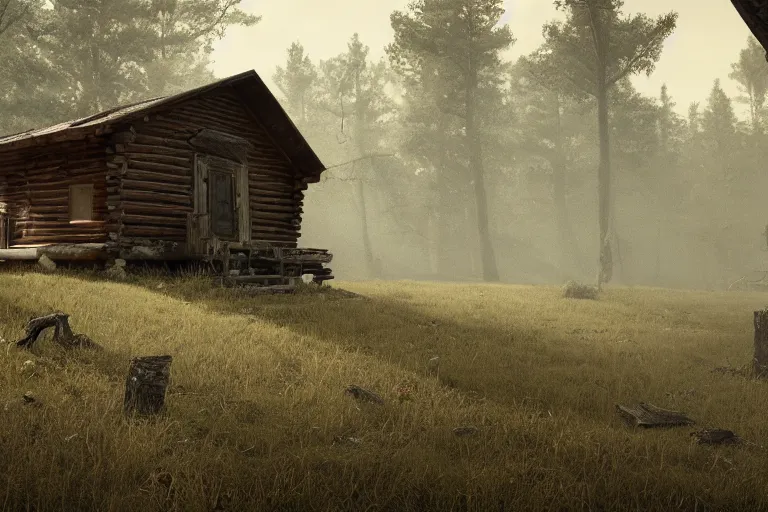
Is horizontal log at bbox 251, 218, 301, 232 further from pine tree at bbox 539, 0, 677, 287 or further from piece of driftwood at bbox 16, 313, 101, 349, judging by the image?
pine tree at bbox 539, 0, 677, 287

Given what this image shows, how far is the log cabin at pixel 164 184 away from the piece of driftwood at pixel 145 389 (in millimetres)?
9366

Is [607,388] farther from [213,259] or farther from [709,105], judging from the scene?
[709,105]

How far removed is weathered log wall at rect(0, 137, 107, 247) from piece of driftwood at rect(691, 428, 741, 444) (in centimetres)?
1407

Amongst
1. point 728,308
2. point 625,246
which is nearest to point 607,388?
point 728,308

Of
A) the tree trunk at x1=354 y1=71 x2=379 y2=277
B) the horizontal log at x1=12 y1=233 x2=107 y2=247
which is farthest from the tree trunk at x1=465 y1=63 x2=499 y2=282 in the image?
the horizontal log at x1=12 y1=233 x2=107 y2=247

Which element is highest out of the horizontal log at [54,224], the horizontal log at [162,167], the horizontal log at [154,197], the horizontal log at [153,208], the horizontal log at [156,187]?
the horizontal log at [162,167]

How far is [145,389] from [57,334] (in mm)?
2682

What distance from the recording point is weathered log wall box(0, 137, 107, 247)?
15258mm

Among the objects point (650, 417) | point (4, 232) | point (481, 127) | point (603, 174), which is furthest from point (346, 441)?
point (481, 127)

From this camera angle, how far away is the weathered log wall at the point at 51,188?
15.3 meters

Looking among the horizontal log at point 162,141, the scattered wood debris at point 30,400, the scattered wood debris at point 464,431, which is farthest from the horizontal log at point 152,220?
the scattered wood debris at point 464,431

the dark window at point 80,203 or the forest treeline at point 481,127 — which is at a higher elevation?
the forest treeline at point 481,127

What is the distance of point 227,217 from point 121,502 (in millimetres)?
14631

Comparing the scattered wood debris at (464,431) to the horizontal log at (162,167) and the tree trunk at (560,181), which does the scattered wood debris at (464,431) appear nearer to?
the horizontal log at (162,167)
